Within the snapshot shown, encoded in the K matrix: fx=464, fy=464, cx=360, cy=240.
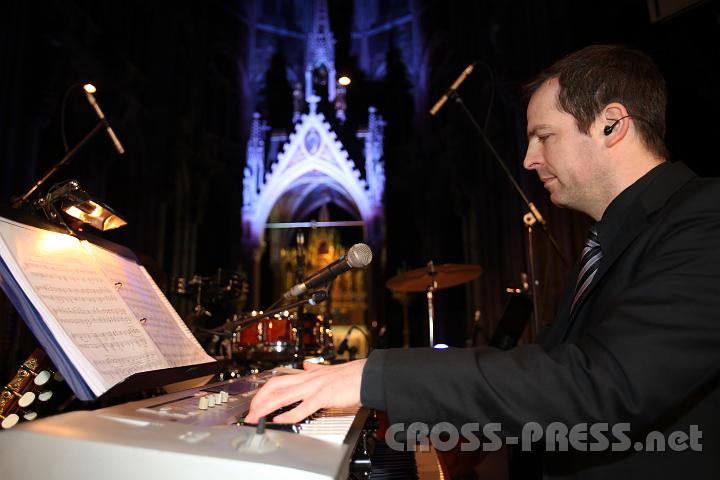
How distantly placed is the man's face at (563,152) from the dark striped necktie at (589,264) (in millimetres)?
128

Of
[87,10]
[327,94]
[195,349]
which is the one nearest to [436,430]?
[195,349]

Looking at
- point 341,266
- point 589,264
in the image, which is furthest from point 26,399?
point 589,264

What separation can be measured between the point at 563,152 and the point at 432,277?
3740 mm

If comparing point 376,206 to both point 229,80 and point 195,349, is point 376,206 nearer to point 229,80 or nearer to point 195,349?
point 229,80

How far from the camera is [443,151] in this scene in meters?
13.9

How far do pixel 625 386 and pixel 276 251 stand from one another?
15640 millimetres

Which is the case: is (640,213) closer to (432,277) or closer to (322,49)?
(432,277)

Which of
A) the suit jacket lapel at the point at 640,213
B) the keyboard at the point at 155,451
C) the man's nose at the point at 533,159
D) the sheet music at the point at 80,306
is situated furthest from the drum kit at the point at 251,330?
the keyboard at the point at 155,451

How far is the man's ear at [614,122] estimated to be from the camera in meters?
1.34

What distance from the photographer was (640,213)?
3.94ft

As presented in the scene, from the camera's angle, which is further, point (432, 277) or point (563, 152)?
point (432, 277)

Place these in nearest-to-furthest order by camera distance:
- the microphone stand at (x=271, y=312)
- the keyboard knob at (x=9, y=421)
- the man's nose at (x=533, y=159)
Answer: the keyboard knob at (x=9, y=421) → the man's nose at (x=533, y=159) → the microphone stand at (x=271, y=312)

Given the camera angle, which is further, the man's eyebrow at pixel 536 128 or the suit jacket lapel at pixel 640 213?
the man's eyebrow at pixel 536 128

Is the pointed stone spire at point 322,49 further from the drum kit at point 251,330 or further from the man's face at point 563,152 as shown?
the man's face at point 563,152
